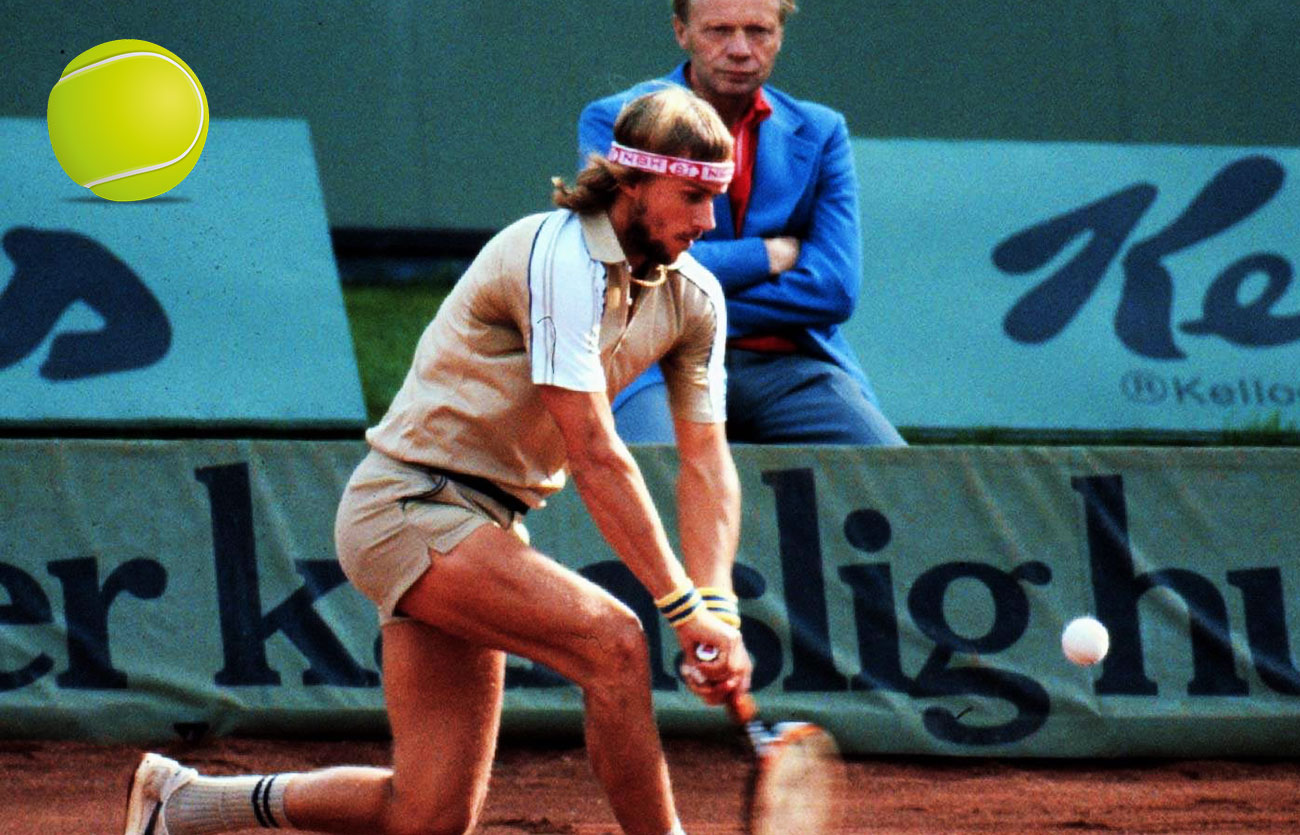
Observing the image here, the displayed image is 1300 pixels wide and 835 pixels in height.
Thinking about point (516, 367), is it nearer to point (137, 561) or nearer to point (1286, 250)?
point (137, 561)

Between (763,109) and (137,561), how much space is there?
8.77ft

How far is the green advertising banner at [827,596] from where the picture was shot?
19.7 ft

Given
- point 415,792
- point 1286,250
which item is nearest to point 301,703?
point 415,792

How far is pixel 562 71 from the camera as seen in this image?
8.02 meters

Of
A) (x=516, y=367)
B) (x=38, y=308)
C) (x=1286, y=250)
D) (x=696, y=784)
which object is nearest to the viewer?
(x=516, y=367)

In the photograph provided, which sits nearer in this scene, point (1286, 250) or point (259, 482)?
point (259, 482)

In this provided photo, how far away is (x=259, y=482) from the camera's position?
6.11 m

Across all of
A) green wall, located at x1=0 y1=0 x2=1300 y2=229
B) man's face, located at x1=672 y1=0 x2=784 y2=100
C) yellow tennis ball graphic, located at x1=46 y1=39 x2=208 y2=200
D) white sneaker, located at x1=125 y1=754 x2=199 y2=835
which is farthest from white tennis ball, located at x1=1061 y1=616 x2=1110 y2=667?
yellow tennis ball graphic, located at x1=46 y1=39 x2=208 y2=200

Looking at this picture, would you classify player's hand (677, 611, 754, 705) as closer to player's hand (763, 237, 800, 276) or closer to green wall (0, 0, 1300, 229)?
player's hand (763, 237, 800, 276)

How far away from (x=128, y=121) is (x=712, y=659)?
12.4 ft

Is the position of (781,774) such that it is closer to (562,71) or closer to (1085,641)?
(1085,641)

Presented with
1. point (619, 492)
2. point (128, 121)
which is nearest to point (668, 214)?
point (619, 492)

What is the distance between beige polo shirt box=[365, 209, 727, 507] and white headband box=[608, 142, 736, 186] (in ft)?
0.49

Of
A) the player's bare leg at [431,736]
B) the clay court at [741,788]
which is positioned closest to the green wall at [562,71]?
the clay court at [741,788]
